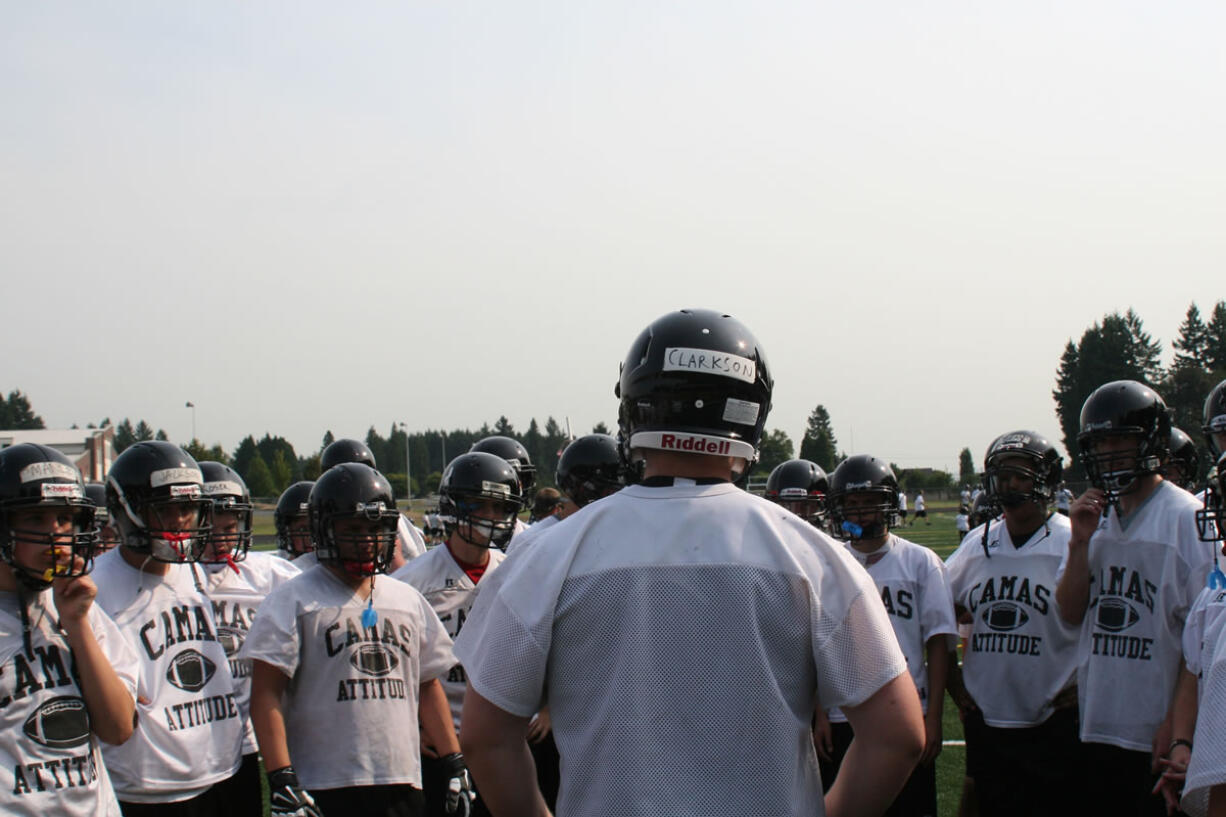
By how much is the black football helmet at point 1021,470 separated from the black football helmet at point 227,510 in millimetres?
4251

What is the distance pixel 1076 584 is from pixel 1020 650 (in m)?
0.68

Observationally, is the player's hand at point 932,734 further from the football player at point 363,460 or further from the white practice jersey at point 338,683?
the football player at point 363,460

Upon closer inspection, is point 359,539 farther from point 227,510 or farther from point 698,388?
point 698,388

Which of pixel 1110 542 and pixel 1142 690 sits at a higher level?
pixel 1110 542

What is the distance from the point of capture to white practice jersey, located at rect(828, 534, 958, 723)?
19.3ft

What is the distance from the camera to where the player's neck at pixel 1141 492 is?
210 inches

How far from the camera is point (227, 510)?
641cm

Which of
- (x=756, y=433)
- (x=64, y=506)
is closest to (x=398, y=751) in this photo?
(x=64, y=506)

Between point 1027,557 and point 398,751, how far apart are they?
364 cm

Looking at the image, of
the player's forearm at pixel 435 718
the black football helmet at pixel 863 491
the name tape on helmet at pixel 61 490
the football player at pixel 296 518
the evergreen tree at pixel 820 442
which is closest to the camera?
the name tape on helmet at pixel 61 490

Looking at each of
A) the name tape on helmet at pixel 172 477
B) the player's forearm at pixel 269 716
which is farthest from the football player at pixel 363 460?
the player's forearm at pixel 269 716

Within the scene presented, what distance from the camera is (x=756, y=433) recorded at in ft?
9.33

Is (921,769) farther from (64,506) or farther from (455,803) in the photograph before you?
(64,506)

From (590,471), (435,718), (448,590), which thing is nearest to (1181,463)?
(590,471)
